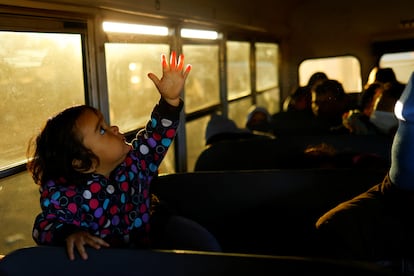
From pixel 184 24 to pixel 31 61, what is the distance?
3.28 feet

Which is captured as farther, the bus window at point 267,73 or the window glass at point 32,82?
the bus window at point 267,73

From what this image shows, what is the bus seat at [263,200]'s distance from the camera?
147 cm

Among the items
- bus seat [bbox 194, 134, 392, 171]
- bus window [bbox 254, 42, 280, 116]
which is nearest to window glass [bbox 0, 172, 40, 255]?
bus seat [bbox 194, 134, 392, 171]

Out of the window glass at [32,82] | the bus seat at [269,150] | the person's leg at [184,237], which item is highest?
the window glass at [32,82]

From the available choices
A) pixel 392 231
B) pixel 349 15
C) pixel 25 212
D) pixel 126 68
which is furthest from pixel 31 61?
pixel 349 15

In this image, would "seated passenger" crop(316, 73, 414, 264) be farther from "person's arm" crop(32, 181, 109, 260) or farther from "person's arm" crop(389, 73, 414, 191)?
"person's arm" crop(32, 181, 109, 260)

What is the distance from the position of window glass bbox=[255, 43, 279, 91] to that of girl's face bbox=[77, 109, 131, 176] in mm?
2591

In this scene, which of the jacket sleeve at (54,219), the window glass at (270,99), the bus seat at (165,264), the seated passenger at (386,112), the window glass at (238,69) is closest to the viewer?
the bus seat at (165,264)

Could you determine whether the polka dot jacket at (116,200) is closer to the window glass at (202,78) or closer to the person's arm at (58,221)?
the person's arm at (58,221)

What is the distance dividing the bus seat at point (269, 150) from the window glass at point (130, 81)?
1.16ft

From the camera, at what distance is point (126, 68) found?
2053mm

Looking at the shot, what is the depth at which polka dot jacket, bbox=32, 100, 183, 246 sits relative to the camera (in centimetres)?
107

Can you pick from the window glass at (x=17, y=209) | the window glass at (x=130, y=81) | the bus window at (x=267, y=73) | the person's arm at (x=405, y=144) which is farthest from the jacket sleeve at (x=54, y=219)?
the bus window at (x=267, y=73)

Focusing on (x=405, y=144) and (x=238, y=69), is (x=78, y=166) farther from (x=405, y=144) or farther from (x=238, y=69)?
(x=238, y=69)
